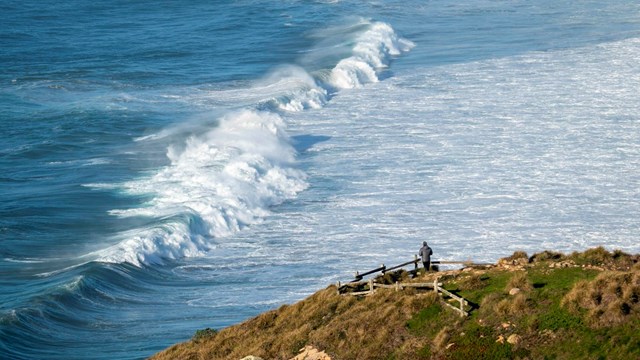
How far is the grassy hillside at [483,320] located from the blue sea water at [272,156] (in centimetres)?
527

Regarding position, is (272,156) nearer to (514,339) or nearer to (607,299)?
(607,299)

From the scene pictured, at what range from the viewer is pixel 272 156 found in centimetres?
5425

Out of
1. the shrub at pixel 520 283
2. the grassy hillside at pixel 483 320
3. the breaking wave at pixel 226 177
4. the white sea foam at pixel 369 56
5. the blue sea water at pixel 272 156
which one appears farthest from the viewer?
the white sea foam at pixel 369 56

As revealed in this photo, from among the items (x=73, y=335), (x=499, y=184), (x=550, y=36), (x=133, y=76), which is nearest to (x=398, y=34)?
(x=550, y=36)

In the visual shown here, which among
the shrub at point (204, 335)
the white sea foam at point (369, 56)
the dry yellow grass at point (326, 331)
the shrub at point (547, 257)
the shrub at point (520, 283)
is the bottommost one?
the shrub at point (204, 335)

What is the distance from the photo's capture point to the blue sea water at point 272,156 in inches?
1508

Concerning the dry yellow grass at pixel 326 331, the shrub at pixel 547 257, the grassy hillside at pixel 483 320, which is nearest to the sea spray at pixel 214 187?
the dry yellow grass at pixel 326 331

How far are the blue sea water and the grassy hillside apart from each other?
5270 mm

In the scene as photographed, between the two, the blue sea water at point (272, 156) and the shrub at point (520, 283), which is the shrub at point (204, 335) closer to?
the blue sea water at point (272, 156)

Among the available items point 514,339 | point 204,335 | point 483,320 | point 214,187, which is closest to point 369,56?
point 214,187

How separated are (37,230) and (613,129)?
26.3 meters

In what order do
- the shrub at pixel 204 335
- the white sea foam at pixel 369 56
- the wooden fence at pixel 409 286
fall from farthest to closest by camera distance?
the white sea foam at pixel 369 56 → the shrub at pixel 204 335 → the wooden fence at pixel 409 286

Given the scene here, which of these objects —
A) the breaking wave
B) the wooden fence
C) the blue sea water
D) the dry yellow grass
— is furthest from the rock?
the breaking wave

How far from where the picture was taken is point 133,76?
7125 cm
